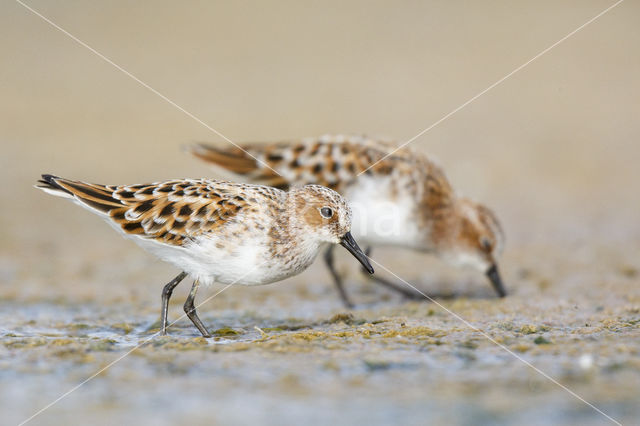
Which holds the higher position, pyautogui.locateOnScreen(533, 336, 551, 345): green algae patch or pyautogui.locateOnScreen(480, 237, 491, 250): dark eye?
pyautogui.locateOnScreen(480, 237, 491, 250): dark eye

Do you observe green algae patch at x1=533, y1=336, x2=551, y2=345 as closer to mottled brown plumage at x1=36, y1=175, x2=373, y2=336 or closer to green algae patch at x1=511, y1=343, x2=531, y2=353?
green algae patch at x1=511, y1=343, x2=531, y2=353

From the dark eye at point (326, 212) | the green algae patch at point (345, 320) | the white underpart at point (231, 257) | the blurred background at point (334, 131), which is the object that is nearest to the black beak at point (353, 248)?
the dark eye at point (326, 212)

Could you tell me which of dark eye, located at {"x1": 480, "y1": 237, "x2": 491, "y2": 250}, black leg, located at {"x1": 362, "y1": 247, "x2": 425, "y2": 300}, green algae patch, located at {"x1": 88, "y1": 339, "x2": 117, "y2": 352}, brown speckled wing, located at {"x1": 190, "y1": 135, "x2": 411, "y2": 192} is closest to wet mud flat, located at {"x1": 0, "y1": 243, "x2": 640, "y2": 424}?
green algae patch, located at {"x1": 88, "y1": 339, "x2": 117, "y2": 352}

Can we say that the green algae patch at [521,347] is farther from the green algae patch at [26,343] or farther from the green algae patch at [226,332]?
the green algae patch at [26,343]

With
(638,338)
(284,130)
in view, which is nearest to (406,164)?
(638,338)

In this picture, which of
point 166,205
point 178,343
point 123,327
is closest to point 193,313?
point 178,343

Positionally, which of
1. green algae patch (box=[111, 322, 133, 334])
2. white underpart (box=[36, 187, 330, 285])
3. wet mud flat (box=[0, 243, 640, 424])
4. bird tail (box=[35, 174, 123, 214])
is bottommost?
Answer: wet mud flat (box=[0, 243, 640, 424])

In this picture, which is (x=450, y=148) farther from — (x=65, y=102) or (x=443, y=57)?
(x=65, y=102)
